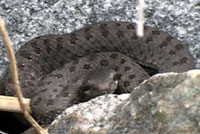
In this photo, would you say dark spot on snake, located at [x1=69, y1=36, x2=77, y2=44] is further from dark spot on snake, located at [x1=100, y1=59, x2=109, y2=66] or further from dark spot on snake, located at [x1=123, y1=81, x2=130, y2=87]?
dark spot on snake, located at [x1=123, y1=81, x2=130, y2=87]

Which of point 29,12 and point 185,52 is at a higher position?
point 29,12

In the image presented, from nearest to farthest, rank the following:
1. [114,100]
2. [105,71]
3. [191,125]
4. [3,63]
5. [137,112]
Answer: [191,125]
[137,112]
[114,100]
[105,71]
[3,63]

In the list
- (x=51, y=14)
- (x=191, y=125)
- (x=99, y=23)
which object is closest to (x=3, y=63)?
(x=51, y=14)

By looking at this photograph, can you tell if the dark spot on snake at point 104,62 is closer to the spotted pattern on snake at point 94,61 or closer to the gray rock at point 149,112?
the spotted pattern on snake at point 94,61

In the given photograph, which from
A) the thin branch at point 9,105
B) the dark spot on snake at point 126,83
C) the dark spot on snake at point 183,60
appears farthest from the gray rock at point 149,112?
the dark spot on snake at point 183,60

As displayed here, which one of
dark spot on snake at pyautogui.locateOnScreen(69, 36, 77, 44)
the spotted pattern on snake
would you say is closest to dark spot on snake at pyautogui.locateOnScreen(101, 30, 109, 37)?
the spotted pattern on snake

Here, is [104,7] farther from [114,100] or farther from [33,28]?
[114,100]
